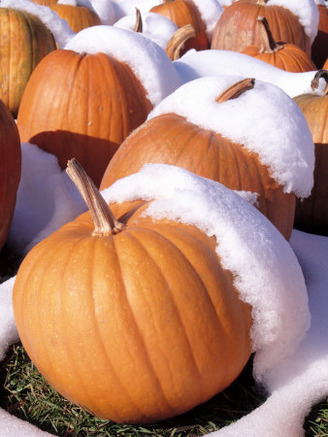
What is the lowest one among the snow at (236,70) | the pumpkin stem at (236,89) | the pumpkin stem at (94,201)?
the snow at (236,70)

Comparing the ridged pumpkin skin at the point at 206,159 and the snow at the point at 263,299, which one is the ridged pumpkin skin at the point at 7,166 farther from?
the snow at the point at 263,299

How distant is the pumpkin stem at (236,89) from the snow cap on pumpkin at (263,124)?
2cm

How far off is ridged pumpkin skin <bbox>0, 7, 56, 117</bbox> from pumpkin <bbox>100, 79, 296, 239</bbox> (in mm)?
1918

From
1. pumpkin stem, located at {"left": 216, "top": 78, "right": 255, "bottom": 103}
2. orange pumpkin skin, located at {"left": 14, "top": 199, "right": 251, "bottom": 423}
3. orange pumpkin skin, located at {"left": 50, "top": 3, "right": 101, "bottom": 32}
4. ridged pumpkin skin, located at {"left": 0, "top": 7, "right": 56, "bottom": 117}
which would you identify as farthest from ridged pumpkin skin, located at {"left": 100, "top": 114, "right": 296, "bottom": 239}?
orange pumpkin skin, located at {"left": 50, "top": 3, "right": 101, "bottom": 32}

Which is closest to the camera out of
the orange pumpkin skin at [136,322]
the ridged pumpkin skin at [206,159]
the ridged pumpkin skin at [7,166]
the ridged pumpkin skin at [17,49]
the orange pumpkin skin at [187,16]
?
the orange pumpkin skin at [136,322]

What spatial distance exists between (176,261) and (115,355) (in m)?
0.30

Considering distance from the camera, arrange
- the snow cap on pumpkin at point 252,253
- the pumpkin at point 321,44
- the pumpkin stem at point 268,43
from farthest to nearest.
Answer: the pumpkin at point 321,44, the pumpkin stem at point 268,43, the snow cap on pumpkin at point 252,253

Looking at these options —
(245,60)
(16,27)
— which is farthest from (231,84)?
(16,27)

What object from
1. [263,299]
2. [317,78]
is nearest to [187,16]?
[317,78]

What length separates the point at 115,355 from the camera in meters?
1.55

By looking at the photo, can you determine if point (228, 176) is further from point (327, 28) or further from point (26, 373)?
point (327, 28)

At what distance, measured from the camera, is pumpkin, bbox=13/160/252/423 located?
1543 millimetres

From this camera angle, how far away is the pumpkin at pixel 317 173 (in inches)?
114

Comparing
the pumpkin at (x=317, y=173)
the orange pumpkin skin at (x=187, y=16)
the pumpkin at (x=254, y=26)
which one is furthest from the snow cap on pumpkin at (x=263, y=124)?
the orange pumpkin skin at (x=187, y=16)
